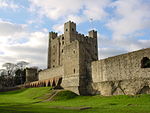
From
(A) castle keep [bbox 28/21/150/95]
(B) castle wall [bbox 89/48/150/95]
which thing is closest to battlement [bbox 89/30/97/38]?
(A) castle keep [bbox 28/21/150/95]

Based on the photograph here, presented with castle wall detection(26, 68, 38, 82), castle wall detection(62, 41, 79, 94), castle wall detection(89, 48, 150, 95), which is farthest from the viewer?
castle wall detection(26, 68, 38, 82)

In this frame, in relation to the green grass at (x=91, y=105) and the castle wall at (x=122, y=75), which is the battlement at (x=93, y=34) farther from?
the green grass at (x=91, y=105)

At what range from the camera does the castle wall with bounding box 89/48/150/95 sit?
26.3 metres

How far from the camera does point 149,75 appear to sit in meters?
25.5

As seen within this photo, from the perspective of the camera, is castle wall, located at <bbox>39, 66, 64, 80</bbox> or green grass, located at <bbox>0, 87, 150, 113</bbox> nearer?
green grass, located at <bbox>0, 87, 150, 113</bbox>

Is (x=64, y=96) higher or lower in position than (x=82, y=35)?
lower

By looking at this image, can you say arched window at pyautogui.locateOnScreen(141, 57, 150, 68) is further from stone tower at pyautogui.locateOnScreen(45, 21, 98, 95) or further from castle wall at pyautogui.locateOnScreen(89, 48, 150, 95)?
stone tower at pyautogui.locateOnScreen(45, 21, 98, 95)

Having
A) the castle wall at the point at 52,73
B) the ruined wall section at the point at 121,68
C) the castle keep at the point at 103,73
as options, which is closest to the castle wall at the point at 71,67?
the castle keep at the point at 103,73

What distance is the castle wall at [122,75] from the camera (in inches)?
1034

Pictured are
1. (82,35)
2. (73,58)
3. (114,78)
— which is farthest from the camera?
(82,35)

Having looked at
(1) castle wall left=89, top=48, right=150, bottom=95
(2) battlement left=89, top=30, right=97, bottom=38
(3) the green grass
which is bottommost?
(3) the green grass

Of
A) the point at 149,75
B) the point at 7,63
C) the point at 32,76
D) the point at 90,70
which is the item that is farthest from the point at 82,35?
the point at 149,75

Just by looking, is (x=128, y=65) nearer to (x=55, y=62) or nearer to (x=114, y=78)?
(x=114, y=78)

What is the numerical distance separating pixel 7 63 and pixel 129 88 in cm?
6584
